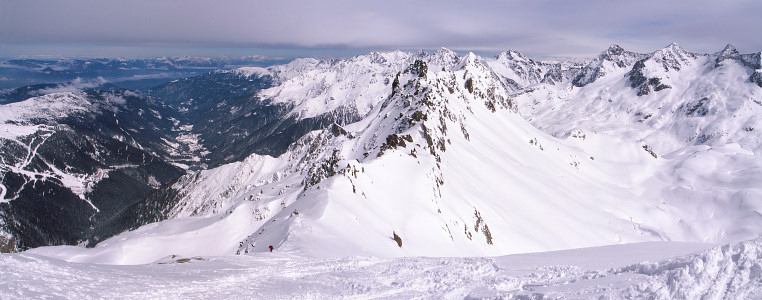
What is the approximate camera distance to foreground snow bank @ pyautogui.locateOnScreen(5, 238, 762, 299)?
11414 millimetres

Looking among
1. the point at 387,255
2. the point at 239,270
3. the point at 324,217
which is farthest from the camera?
the point at 324,217

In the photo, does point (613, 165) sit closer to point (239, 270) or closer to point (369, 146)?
point (369, 146)

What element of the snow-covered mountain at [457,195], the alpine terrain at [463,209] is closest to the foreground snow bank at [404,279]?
the alpine terrain at [463,209]

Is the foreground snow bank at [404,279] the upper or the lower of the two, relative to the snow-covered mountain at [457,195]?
upper

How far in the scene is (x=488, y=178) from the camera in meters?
80.5

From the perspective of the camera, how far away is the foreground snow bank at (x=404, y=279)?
1141 cm

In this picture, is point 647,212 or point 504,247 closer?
point 504,247

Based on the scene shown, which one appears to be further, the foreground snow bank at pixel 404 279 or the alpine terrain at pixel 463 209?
the alpine terrain at pixel 463 209

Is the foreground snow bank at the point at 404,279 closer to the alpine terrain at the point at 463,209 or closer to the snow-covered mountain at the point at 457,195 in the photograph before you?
the alpine terrain at the point at 463,209

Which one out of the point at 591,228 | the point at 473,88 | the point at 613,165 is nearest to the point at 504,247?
the point at 591,228

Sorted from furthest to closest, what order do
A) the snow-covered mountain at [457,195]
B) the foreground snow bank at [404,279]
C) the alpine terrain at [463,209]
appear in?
the snow-covered mountain at [457,195], the alpine terrain at [463,209], the foreground snow bank at [404,279]

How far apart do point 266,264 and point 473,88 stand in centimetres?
13775

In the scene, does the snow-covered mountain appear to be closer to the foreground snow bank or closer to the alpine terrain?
the alpine terrain

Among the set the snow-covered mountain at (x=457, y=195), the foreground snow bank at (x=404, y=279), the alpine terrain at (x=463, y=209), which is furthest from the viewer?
the snow-covered mountain at (x=457, y=195)
